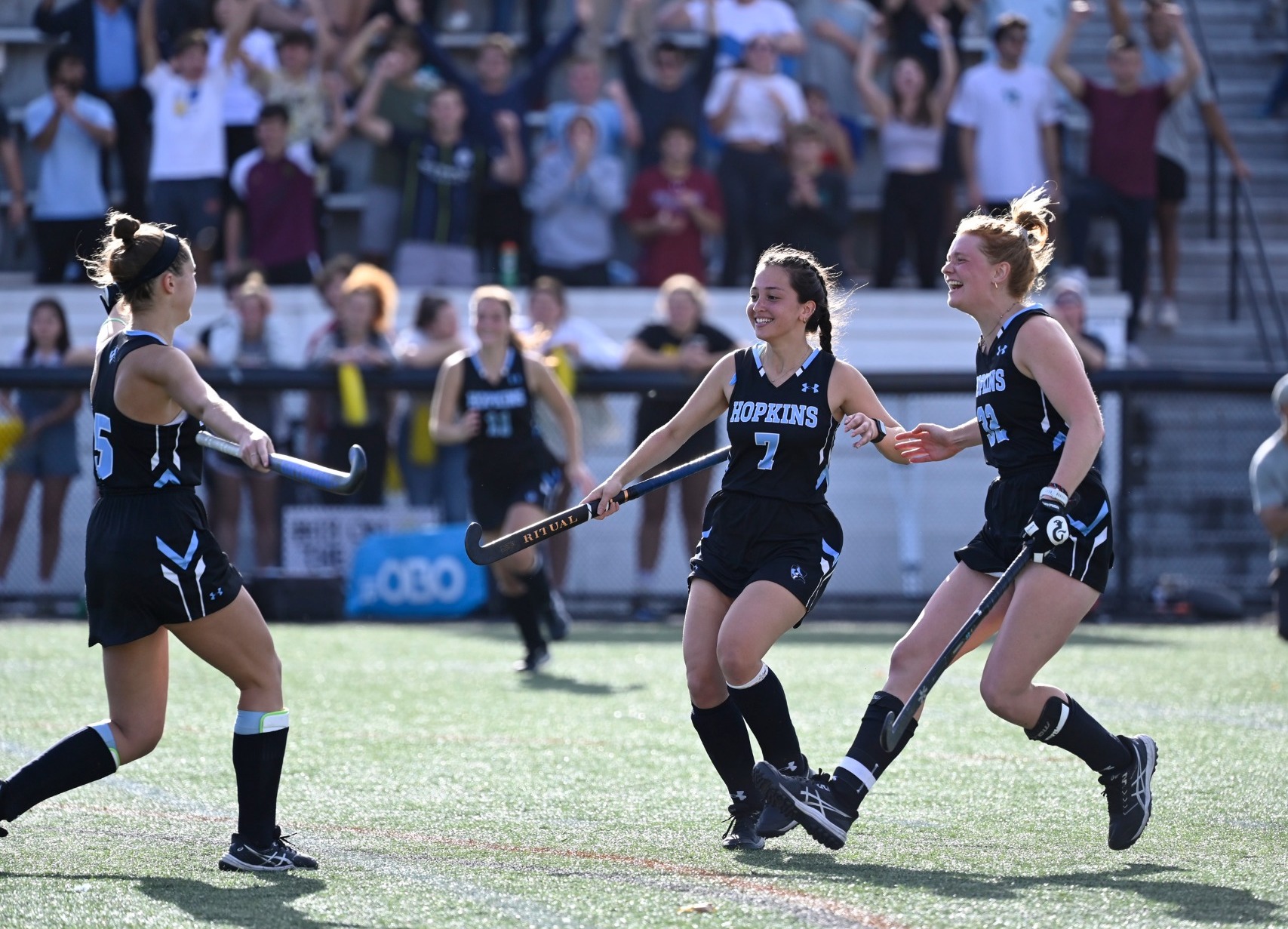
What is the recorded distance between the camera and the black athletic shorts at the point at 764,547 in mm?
5438

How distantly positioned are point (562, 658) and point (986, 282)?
17.3ft

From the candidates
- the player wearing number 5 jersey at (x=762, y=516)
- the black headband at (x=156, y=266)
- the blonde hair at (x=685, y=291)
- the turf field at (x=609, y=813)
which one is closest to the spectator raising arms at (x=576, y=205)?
the blonde hair at (x=685, y=291)

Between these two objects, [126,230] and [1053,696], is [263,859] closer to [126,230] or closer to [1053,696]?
[126,230]

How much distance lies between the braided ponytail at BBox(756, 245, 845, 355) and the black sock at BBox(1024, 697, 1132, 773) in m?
1.34

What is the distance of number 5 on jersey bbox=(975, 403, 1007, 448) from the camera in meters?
5.36

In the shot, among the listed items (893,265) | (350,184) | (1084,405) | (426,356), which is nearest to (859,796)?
(1084,405)

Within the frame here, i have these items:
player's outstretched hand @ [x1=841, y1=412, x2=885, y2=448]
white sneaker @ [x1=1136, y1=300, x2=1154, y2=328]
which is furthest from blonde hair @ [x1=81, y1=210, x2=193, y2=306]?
white sneaker @ [x1=1136, y1=300, x2=1154, y2=328]

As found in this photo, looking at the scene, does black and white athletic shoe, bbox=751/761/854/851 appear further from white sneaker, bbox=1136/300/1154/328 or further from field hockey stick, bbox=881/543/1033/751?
white sneaker, bbox=1136/300/1154/328

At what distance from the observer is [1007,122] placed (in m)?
14.1

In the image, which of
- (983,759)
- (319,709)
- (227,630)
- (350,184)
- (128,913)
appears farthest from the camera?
(350,184)

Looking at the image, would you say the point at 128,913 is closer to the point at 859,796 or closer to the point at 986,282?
the point at 859,796

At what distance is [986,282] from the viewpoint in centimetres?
542

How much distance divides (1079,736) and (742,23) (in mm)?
10346

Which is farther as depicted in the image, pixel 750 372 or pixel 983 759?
pixel 983 759
